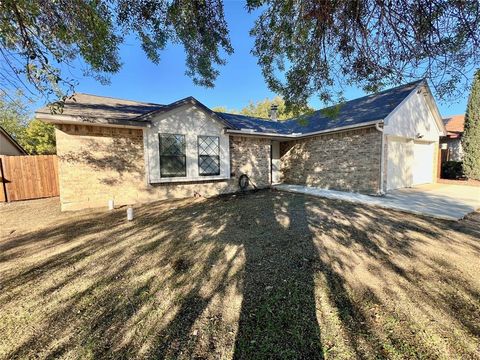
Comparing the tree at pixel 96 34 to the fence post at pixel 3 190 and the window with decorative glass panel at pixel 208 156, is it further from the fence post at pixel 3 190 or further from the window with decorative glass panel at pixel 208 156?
the fence post at pixel 3 190

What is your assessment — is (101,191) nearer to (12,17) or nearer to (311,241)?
(12,17)

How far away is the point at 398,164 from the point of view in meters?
10.1

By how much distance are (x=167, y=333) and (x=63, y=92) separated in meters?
4.15

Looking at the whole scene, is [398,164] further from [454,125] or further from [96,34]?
[454,125]

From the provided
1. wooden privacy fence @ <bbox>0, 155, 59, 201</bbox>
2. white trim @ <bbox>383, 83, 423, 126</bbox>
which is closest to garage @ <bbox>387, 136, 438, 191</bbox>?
white trim @ <bbox>383, 83, 423, 126</bbox>

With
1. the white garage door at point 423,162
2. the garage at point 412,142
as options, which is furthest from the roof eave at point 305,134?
the white garage door at point 423,162

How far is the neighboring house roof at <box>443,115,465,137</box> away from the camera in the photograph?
51.6 ft

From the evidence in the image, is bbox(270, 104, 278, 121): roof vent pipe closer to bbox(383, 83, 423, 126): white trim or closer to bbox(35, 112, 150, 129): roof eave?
bbox(383, 83, 423, 126): white trim

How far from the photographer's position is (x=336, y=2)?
367cm

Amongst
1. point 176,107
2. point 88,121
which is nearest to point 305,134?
point 176,107

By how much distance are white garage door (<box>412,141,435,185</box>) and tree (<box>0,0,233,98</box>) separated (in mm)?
11540

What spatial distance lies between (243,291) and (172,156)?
22.1 feet

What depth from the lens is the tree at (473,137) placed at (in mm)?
12055

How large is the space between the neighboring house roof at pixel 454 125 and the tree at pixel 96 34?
19058 mm
